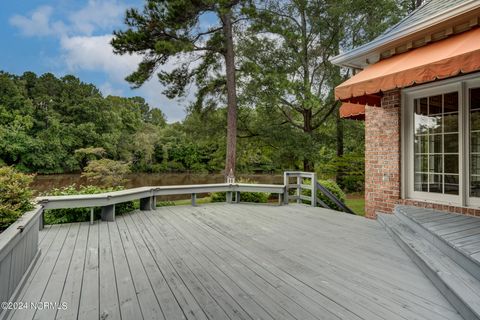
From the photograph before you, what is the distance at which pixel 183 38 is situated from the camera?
10367 millimetres

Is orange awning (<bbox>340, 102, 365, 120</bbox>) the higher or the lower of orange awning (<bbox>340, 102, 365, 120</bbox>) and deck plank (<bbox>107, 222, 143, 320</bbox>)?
the higher

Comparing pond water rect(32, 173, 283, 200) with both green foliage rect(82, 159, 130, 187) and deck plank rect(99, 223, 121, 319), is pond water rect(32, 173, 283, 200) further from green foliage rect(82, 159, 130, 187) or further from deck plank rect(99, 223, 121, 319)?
deck plank rect(99, 223, 121, 319)

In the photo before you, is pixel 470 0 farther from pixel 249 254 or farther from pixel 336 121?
pixel 336 121

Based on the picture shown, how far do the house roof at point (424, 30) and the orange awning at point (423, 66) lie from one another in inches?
6.5

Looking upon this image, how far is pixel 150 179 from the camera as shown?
2858cm

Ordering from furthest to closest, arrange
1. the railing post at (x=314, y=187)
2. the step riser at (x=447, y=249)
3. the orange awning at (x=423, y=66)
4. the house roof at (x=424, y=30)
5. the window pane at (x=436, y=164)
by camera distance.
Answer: the railing post at (x=314, y=187) → the window pane at (x=436, y=164) → the house roof at (x=424, y=30) → the orange awning at (x=423, y=66) → the step riser at (x=447, y=249)

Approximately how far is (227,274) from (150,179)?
27.1m

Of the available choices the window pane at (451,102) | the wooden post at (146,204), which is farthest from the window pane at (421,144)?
the wooden post at (146,204)

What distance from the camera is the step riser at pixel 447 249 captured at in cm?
249

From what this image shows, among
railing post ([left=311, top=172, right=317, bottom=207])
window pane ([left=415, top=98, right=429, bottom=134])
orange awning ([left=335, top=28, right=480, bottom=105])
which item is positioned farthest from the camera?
railing post ([left=311, top=172, right=317, bottom=207])

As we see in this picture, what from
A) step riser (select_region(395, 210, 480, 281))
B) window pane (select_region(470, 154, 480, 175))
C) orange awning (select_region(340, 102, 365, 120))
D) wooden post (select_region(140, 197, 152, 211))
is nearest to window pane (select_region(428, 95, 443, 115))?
window pane (select_region(470, 154, 480, 175))

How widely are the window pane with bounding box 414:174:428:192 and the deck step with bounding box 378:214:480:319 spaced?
3.75 feet

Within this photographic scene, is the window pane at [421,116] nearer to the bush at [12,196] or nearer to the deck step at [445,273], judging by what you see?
the deck step at [445,273]

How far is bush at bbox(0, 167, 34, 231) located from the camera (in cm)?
303
